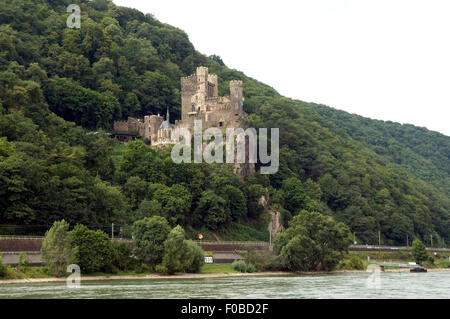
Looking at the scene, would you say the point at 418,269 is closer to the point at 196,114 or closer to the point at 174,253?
the point at 196,114

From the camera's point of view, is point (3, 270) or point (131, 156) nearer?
point (3, 270)

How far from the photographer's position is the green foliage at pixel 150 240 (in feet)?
260

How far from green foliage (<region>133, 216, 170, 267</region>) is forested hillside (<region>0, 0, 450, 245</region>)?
8.38 m

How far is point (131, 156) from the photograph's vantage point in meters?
111

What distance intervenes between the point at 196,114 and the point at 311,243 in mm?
49277

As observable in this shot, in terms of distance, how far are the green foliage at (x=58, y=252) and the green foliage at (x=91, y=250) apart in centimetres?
106

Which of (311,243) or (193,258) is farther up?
(311,243)

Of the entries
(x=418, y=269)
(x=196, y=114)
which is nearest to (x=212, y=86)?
(x=196, y=114)

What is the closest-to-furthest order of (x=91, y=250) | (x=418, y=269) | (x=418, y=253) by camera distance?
(x=91, y=250) → (x=418, y=269) → (x=418, y=253)

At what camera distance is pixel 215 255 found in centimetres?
9612

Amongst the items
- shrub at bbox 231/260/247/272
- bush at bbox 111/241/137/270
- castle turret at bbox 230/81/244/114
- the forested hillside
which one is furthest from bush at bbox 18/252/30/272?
castle turret at bbox 230/81/244/114
